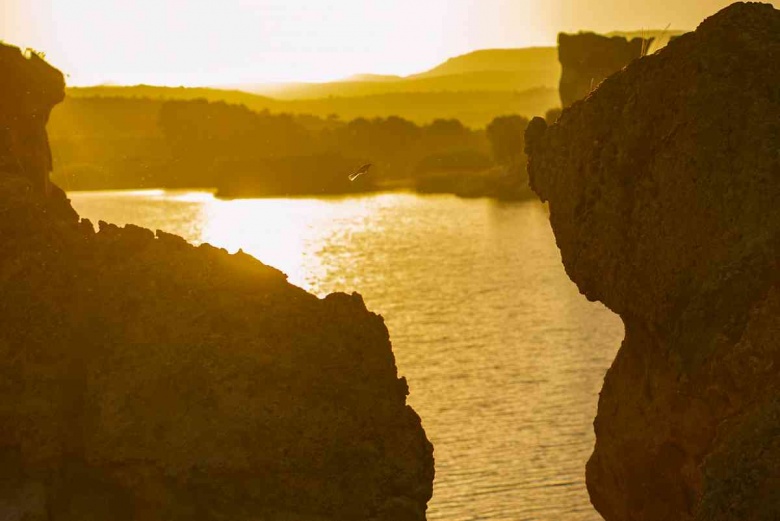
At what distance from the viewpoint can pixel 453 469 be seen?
36719 mm

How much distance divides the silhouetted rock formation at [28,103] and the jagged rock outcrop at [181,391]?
104 inches

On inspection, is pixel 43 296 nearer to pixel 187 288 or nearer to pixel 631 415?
pixel 187 288

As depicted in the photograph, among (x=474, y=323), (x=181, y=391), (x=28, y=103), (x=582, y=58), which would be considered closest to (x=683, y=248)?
(x=181, y=391)

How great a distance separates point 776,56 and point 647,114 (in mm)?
2247


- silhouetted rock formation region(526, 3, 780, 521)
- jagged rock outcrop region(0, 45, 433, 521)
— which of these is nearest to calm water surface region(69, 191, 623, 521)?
silhouetted rock formation region(526, 3, 780, 521)

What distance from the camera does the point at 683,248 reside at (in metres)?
19.7

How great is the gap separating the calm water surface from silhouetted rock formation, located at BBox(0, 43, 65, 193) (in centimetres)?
1392

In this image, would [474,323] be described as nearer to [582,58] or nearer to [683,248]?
[683,248]

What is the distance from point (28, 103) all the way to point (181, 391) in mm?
7616

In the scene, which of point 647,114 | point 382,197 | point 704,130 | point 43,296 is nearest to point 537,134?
point 647,114

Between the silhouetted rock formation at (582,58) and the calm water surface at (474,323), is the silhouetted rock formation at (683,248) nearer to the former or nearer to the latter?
the calm water surface at (474,323)

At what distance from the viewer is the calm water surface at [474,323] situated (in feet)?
119

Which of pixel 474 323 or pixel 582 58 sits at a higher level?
pixel 582 58

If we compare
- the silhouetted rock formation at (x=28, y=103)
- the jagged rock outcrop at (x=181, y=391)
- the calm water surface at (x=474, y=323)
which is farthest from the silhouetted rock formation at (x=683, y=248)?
the calm water surface at (x=474, y=323)
